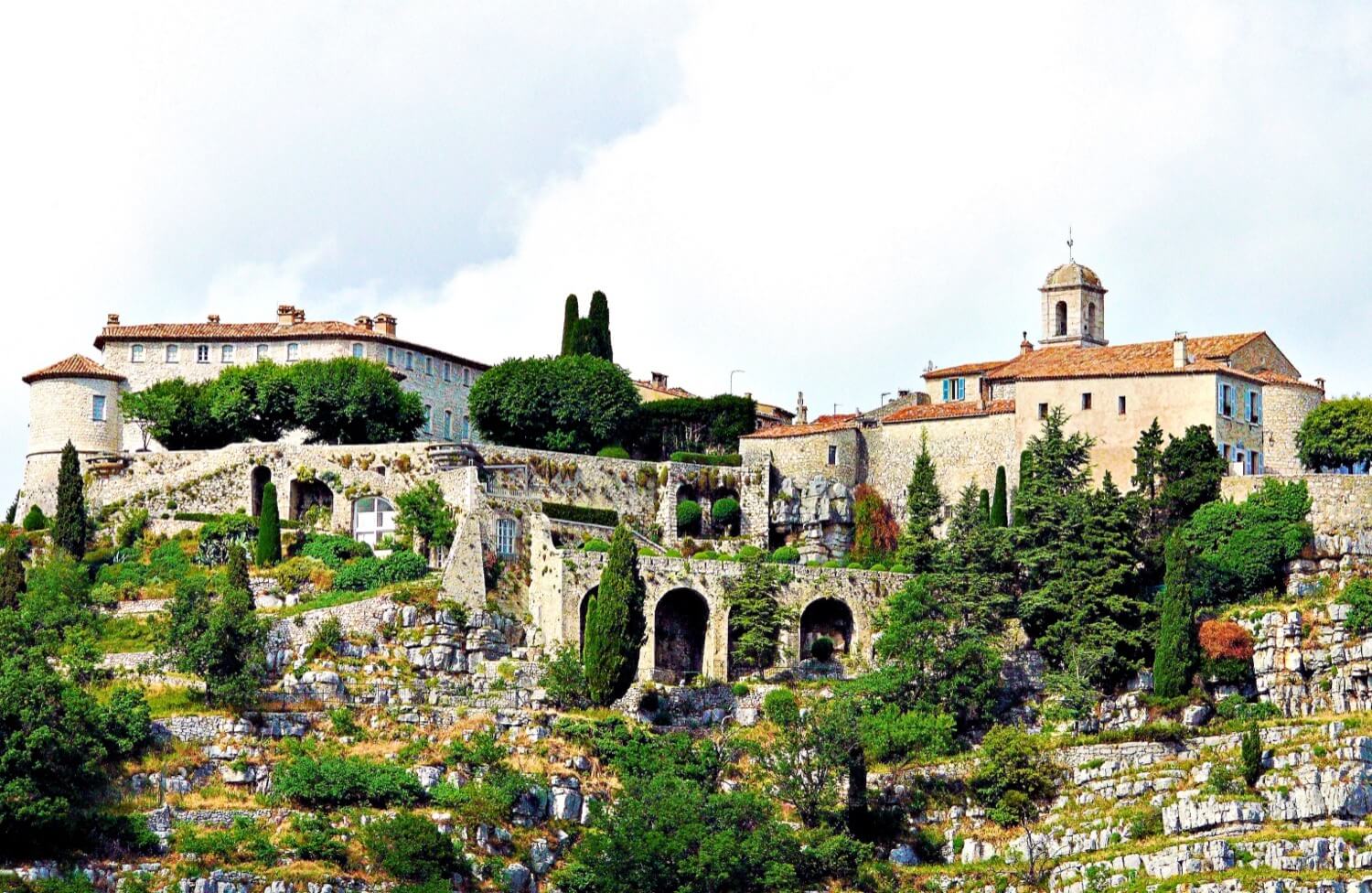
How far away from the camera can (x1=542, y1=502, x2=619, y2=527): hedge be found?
94.5 meters

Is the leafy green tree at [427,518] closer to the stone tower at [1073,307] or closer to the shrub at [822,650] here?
the shrub at [822,650]

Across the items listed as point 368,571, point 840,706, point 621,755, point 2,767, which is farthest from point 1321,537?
point 2,767

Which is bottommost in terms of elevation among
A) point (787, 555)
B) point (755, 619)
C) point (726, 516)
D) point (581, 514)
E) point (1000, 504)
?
point (755, 619)

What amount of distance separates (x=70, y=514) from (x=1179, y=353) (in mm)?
39682

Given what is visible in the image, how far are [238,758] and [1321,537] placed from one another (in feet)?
121

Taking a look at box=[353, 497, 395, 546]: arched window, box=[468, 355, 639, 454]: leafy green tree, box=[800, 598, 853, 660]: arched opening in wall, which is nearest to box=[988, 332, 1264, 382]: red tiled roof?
box=[800, 598, 853, 660]: arched opening in wall

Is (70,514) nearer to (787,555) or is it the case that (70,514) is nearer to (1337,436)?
(787,555)

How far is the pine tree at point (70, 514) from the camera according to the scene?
92.7 m

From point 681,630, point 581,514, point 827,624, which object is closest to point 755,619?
point 681,630

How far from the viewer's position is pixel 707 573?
298 feet

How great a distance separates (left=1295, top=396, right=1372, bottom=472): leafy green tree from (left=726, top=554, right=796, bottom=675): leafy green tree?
20712 millimetres

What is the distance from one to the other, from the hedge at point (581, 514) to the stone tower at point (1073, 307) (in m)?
20.9

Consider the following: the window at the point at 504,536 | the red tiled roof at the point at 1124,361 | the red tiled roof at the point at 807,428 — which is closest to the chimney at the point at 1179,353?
the red tiled roof at the point at 1124,361

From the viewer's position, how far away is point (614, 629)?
84.5m
